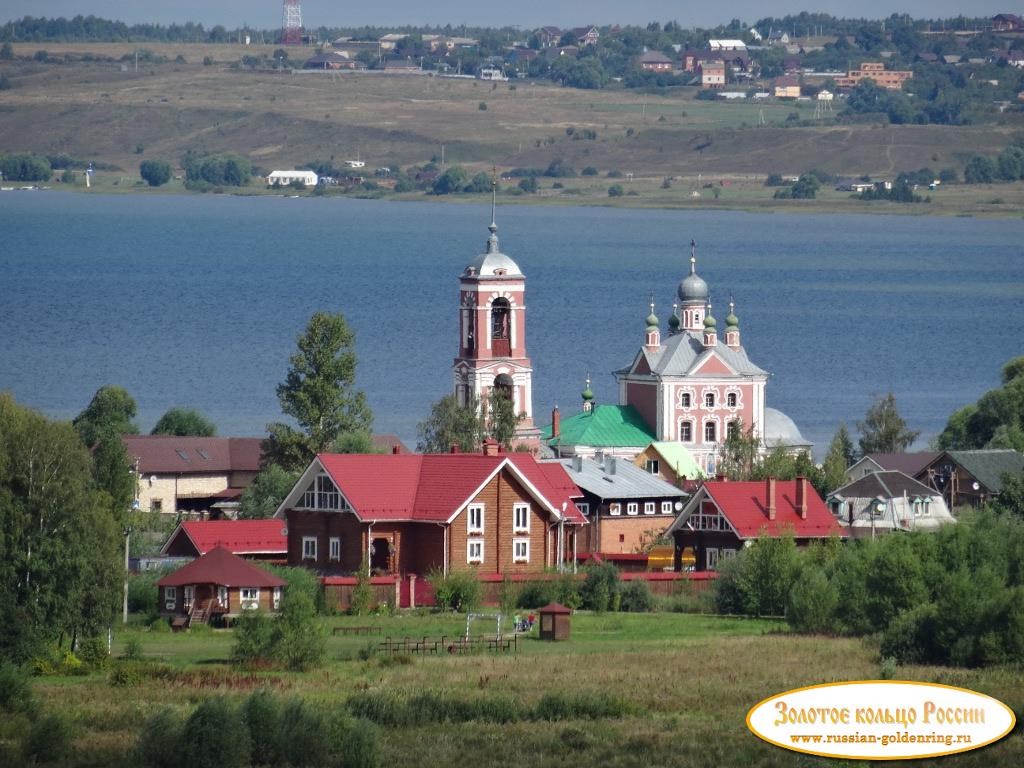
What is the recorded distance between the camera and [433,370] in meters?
111

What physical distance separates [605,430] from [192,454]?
10322 mm

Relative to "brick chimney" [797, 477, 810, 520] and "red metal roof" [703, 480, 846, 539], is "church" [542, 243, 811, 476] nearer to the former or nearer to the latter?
"red metal roof" [703, 480, 846, 539]

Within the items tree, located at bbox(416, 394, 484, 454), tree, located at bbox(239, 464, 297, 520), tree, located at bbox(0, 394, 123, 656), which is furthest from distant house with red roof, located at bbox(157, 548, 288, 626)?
tree, located at bbox(416, 394, 484, 454)

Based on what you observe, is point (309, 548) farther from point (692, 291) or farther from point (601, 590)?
point (692, 291)

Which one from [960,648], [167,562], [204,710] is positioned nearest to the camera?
[204,710]

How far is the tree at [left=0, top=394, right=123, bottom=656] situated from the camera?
40406 mm

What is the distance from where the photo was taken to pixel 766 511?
5572cm

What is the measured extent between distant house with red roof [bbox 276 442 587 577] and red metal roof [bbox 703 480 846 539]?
3935 millimetres

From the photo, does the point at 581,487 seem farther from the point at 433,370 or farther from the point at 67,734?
the point at 433,370

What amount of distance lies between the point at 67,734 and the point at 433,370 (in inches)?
3035

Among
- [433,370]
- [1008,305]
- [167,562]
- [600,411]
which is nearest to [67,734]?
[167,562]

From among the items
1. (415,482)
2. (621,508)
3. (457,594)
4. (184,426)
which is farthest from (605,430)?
(457,594)

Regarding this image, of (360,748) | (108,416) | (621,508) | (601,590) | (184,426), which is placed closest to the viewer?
(360,748)

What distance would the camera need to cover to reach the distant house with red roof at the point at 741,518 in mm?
55188
